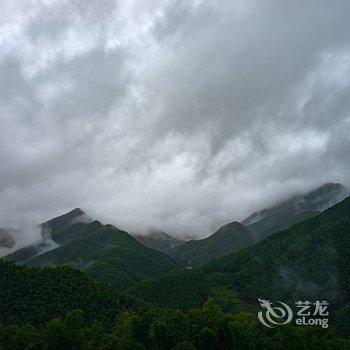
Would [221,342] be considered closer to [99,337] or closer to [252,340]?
[252,340]

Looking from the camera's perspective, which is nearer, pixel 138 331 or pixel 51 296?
pixel 138 331

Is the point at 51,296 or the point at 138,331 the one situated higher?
the point at 51,296

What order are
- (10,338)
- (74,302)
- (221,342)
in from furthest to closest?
(74,302) → (10,338) → (221,342)

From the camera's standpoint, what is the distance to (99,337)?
132m

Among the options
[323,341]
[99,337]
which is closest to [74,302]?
[99,337]

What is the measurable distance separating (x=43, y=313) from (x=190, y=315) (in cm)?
5990

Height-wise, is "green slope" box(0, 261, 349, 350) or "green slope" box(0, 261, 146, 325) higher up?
"green slope" box(0, 261, 146, 325)

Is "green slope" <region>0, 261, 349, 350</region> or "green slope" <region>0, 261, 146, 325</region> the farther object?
"green slope" <region>0, 261, 146, 325</region>

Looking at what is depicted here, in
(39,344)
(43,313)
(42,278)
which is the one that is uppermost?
(42,278)

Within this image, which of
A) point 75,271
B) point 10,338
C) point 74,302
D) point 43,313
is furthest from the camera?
point 75,271

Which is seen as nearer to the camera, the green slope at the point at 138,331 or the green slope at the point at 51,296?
the green slope at the point at 138,331

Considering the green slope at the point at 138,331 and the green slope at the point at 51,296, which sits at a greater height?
the green slope at the point at 51,296

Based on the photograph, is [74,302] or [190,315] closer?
[190,315]

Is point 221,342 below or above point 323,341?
above
